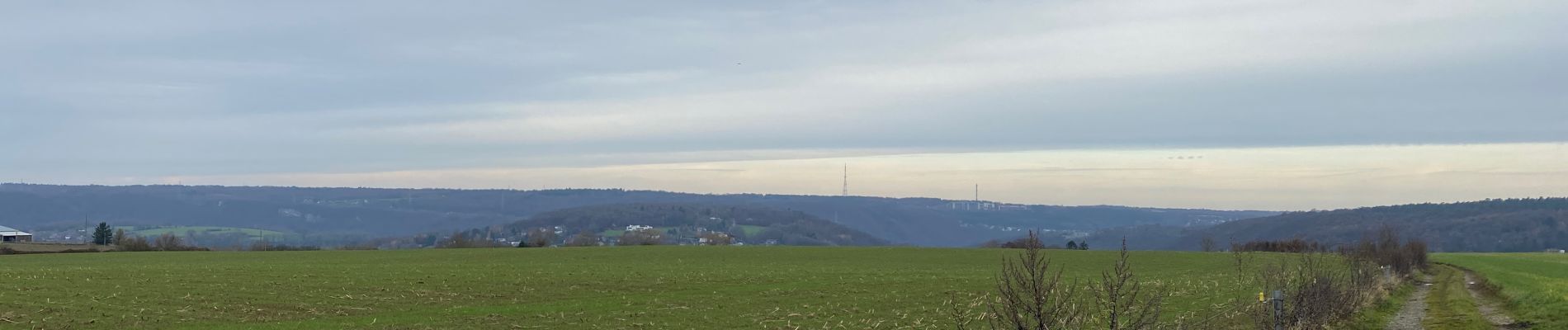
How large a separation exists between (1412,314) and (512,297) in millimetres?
30485

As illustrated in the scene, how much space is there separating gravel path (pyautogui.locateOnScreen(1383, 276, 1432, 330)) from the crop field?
17.6ft

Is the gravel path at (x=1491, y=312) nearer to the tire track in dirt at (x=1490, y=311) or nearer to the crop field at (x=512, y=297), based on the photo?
the tire track in dirt at (x=1490, y=311)

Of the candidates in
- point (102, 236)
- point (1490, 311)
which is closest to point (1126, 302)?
point (1490, 311)

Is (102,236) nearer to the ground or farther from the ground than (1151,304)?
nearer to the ground

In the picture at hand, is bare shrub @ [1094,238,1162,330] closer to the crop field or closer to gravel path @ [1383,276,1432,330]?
the crop field

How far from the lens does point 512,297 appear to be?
141ft

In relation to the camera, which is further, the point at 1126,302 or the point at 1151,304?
the point at 1126,302

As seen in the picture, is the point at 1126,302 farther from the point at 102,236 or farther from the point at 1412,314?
the point at 102,236

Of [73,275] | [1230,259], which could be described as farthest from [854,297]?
[1230,259]

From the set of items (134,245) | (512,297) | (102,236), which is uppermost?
(102,236)

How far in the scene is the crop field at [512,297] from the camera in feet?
109

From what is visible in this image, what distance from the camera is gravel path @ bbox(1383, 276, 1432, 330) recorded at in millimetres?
33906

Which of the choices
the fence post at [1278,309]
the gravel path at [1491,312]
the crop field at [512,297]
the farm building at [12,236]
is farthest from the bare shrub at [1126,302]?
the farm building at [12,236]

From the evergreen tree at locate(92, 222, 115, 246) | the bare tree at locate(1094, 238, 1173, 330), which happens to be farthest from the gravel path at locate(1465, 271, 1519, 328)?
the evergreen tree at locate(92, 222, 115, 246)
